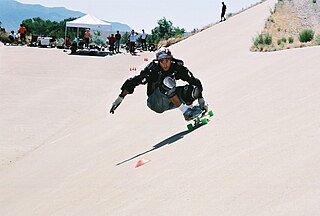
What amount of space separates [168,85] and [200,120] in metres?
0.69

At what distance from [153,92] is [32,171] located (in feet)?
6.99

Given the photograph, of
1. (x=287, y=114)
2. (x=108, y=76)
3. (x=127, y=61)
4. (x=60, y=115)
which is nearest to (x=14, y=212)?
(x=287, y=114)

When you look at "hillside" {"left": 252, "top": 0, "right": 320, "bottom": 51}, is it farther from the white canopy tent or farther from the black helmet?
the black helmet

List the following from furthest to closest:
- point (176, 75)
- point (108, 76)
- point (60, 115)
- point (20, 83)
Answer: point (108, 76) < point (20, 83) < point (60, 115) < point (176, 75)

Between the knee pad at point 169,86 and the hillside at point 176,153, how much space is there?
59 centimetres

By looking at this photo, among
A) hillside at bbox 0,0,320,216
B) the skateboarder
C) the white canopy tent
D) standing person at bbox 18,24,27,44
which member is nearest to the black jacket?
the skateboarder

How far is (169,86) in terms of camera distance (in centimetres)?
792

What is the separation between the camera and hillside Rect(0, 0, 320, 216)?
446 centimetres

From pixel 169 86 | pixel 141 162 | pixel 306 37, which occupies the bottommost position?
pixel 141 162

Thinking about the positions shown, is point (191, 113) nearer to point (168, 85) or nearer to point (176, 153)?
point (168, 85)

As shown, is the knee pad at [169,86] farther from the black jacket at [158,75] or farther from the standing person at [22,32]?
the standing person at [22,32]

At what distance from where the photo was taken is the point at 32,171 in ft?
27.3

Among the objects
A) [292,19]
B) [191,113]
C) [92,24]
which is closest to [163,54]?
[191,113]

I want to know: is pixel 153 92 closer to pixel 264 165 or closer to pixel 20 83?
pixel 264 165
